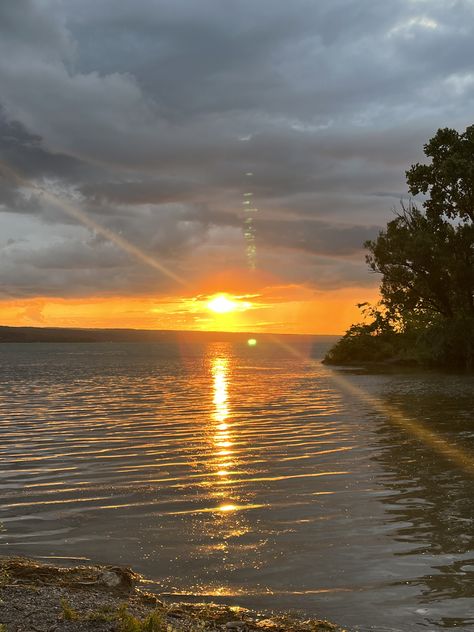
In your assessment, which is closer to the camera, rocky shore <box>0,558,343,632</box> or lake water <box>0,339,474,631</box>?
rocky shore <box>0,558,343,632</box>

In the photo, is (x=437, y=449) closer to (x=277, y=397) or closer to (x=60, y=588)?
(x=60, y=588)

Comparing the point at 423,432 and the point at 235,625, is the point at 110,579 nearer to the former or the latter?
the point at 235,625

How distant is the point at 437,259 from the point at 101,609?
5754 cm

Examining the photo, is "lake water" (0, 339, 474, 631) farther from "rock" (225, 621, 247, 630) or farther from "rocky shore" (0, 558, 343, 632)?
"rock" (225, 621, 247, 630)

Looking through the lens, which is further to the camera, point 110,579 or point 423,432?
point 423,432

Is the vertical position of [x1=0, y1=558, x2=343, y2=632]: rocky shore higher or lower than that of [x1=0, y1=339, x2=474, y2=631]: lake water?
higher

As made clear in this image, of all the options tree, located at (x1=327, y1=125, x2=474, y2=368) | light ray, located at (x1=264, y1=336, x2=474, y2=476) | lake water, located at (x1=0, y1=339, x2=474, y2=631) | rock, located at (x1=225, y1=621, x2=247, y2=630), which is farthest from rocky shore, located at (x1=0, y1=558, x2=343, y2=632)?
tree, located at (x1=327, y1=125, x2=474, y2=368)

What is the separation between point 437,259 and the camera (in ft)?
196

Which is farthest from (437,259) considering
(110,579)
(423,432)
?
(110,579)

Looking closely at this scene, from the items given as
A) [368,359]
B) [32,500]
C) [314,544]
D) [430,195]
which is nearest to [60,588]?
[314,544]

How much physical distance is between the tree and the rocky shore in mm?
50870

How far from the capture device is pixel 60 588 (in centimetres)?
754

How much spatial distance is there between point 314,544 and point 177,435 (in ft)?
41.3

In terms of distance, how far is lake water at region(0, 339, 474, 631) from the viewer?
8055 millimetres
